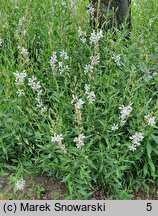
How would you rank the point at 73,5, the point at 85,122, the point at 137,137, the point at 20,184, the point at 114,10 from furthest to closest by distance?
1. the point at 114,10
2. the point at 73,5
3. the point at 85,122
4. the point at 20,184
5. the point at 137,137

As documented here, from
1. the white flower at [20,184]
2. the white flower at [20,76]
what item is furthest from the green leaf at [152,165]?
the white flower at [20,76]

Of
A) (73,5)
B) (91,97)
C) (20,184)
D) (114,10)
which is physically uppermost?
(114,10)

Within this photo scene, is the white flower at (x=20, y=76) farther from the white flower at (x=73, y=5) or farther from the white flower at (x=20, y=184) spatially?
the white flower at (x=73, y=5)

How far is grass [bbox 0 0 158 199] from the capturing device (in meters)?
3.18

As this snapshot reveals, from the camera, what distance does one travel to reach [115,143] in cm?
325

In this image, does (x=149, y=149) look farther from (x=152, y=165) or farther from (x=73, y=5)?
(x=73, y=5)

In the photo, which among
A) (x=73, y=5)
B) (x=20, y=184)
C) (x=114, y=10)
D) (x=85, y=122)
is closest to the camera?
(x=20, y=184)

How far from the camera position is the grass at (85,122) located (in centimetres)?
318

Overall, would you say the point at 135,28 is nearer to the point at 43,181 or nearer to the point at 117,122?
the point at 117,122

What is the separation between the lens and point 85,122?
330cm

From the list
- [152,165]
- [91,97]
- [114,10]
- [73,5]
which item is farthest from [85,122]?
[114,10]

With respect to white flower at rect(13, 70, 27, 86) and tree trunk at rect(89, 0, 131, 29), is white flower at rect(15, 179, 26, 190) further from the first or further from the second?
tree trunk at rect(89, 0, 131, 29)

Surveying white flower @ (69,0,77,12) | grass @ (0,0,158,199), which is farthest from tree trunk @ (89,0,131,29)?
grass @ (0,0,158,199)

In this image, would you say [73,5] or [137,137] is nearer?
[137,137]
